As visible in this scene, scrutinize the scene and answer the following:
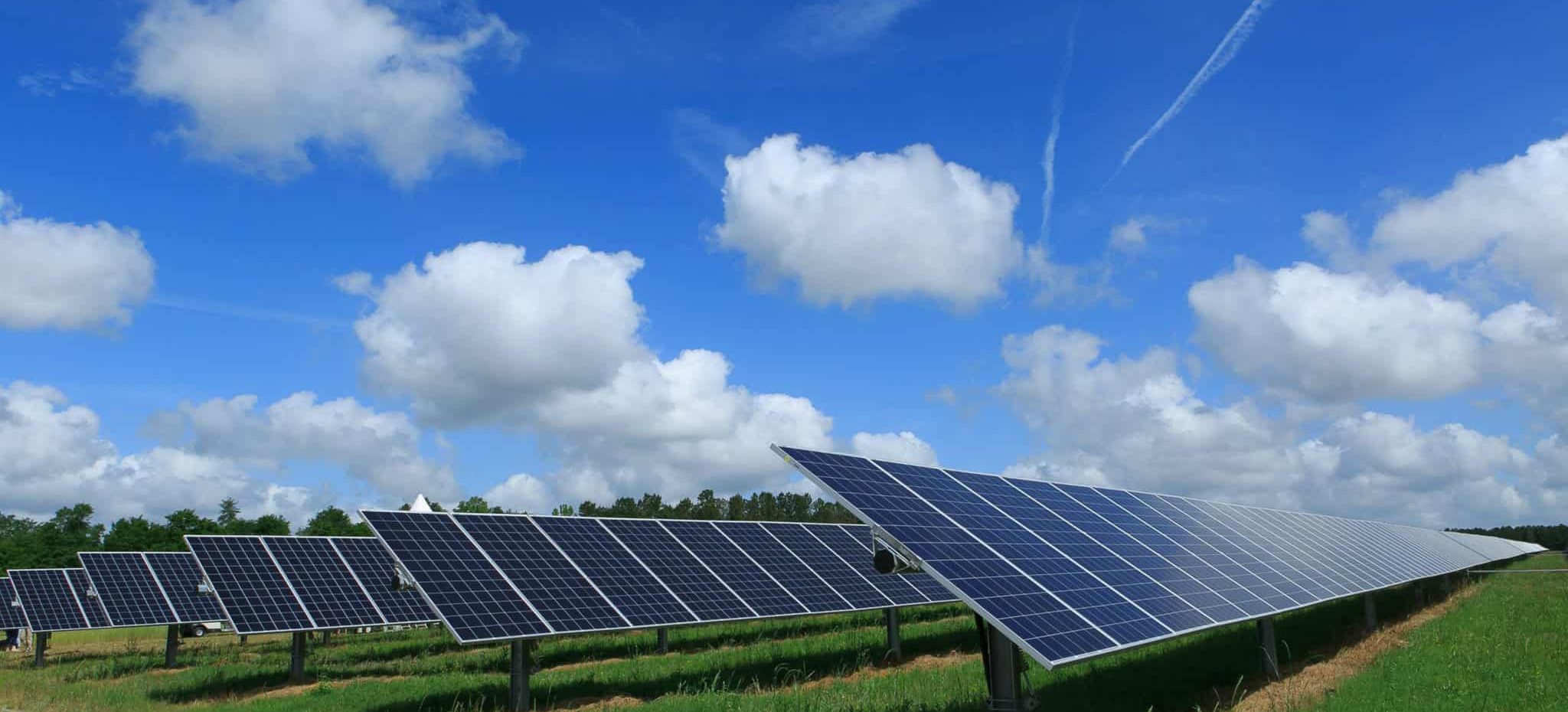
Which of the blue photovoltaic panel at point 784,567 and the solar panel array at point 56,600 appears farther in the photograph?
the solar panel array at point 56,600

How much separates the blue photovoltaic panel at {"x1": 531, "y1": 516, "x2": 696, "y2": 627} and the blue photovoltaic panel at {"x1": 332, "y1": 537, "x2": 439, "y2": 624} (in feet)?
20.4

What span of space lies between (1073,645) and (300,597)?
2511 centimetres

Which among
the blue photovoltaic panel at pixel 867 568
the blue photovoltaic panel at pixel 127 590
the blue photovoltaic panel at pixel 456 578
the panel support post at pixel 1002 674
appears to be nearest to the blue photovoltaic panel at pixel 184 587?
the blue photovoltaic panel at pixel 127 590

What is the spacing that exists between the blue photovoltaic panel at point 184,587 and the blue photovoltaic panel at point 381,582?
4.24m

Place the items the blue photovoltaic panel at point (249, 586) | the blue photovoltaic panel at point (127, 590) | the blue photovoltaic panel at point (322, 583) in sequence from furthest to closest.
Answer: the blue photovoltaic panel at point (127, 590), the blue photovoltaic panel at point (322, 583), the blue photovoltaic panel at point (249, 586)

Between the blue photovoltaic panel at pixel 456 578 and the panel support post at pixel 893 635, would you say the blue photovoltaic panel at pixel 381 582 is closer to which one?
the blue photovoltaic panel at pixel 456 578

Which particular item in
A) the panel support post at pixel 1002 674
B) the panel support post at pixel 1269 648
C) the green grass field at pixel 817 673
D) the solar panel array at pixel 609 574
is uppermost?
the solar panel array at pixel 609 574

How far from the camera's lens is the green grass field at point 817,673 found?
54.0 feet

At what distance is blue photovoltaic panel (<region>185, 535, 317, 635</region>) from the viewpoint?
1021 inches

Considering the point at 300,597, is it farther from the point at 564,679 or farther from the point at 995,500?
the point at 995,500

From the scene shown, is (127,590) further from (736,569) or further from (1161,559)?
(1161,559)

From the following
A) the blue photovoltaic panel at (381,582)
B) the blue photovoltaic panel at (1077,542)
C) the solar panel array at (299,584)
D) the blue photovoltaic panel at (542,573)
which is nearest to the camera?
the blue photovoltaic panel at (1077,542)

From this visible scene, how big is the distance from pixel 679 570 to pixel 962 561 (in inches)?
529

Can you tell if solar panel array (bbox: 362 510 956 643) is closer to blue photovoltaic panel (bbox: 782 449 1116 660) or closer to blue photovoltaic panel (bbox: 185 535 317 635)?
blue photovoltaic panel (bbox: 185 535 317 635)
